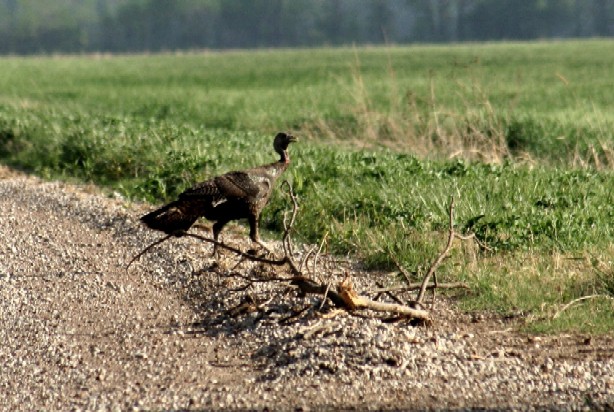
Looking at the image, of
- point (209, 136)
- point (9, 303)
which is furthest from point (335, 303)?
point (209, 136)

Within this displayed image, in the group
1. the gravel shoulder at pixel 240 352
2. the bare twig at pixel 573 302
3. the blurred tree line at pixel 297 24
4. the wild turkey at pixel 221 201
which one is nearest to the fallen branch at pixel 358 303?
the gravel shoulder at pixel 240 352

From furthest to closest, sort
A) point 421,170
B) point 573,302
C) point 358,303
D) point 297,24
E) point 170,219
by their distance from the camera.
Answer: point 297,24 → point 421,170 → point 170,219 → point 573,302 → point 358,303

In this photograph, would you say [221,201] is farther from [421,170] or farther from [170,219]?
[421,170]

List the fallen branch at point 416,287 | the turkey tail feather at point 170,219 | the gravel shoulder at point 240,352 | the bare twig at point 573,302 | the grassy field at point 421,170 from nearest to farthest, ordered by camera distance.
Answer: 1. the gravel shoulder at point 240,352
2. the fallen branch at point 416,287
3. the bare twig at point 573,302
4. the turkey tail feather at point 170,219
5. the grassy field at point 421,170

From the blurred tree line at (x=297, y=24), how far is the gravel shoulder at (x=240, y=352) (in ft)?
347

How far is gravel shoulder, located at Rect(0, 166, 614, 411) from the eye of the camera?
595cm

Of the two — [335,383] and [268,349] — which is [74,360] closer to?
[268,349]

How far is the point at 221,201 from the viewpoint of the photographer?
848 cm

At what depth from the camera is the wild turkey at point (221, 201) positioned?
8.37 m

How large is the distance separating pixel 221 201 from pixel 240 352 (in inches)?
75.4

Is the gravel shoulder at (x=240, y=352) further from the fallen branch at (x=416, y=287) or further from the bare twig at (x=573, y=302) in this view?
the bare twig at (x=573, y=302)

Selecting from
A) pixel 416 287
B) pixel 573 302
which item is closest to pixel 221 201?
pixel 416 287

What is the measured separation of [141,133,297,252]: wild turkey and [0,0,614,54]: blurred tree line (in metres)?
105

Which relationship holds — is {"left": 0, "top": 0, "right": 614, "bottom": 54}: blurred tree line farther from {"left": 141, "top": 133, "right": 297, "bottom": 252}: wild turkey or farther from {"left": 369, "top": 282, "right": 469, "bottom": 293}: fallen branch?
{"left": 369, "top": 282, "right": 469, "bottom": 293}: fallen branch
